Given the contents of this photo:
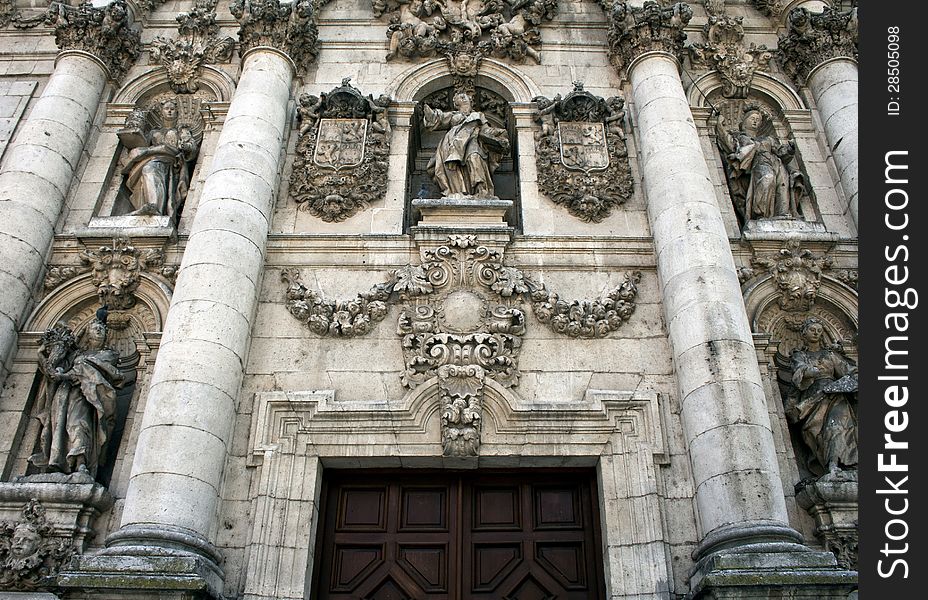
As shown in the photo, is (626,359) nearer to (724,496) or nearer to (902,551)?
(724,496)

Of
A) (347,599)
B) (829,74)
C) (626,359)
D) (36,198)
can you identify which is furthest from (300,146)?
(829,74)

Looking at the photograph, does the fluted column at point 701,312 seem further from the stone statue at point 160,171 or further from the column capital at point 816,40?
the stone statue at point 160,171

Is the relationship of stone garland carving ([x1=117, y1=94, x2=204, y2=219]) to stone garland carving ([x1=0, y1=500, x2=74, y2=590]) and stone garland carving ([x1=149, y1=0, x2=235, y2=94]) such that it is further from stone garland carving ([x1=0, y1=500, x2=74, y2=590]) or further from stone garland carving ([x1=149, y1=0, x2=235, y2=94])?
stone garland carving ([x1=0, y1=500, x2=74, y2=590])

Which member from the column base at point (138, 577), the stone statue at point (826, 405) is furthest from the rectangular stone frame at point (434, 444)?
the stone statue at point (826, 405)

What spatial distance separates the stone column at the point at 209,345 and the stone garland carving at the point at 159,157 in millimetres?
959

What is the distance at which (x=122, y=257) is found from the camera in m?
9.73

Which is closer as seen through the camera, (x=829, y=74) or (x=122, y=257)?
(x=122, y=257)

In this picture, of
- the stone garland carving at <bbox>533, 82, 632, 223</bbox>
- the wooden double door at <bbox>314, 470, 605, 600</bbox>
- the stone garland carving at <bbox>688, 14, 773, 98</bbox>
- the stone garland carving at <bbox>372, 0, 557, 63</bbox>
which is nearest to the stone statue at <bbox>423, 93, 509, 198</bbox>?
the stone garland carving at <bbox>533, 82, 632, 223</bbox>

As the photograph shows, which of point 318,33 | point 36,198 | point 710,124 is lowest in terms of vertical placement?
point 36,198

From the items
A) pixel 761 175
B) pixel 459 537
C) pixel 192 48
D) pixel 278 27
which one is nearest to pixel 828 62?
pixel 761 175

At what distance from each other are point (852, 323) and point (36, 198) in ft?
34.4

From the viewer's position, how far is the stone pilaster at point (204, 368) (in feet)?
22.7

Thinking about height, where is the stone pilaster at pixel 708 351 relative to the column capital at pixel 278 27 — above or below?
below

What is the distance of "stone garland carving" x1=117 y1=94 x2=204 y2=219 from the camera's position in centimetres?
1037
